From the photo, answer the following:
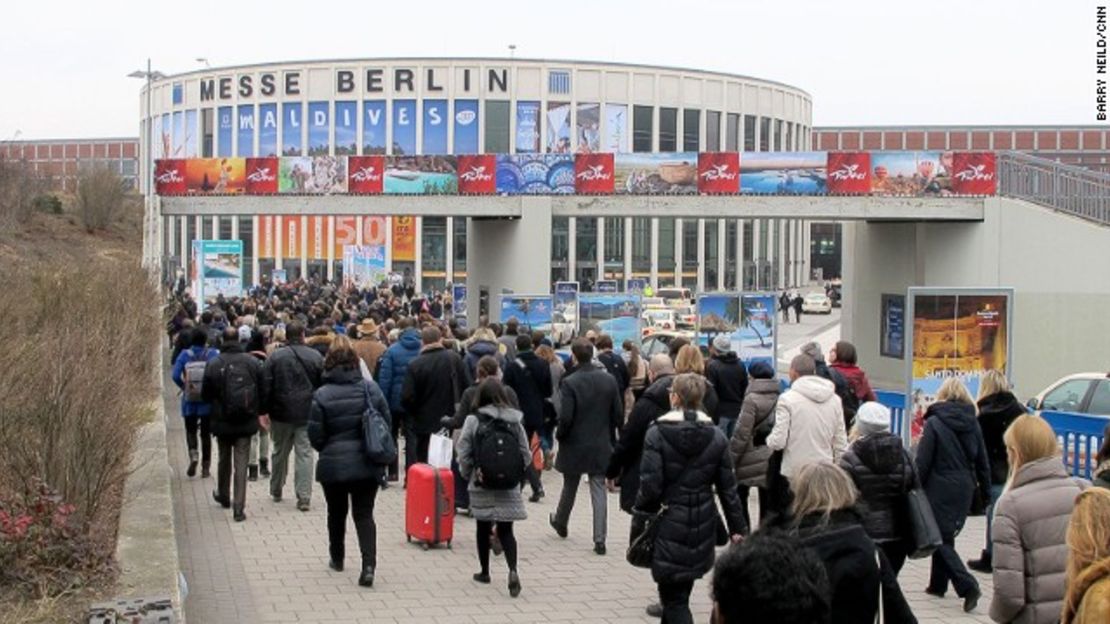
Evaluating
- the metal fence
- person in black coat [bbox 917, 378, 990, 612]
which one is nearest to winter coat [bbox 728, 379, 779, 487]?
person in black coat [bbox 917, 378, 990, 612]

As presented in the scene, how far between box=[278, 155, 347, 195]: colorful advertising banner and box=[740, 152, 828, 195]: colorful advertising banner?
33.7 feet

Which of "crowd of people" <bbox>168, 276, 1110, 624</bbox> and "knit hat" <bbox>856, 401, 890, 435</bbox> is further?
"knit hat" <bbox>856, 401, 890, 435</bbox>

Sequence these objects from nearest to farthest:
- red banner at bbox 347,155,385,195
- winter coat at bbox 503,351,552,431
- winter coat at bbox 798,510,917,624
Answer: winter coat at bbox 798,510,917,624
winter coat at bbox 503,351,552,431
red banner at bbox 347,155,385,195

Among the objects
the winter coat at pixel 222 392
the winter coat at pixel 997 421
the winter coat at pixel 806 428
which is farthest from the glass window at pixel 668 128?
the winter coat at pixel 806 428

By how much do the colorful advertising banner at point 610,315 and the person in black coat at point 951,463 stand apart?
1595cm

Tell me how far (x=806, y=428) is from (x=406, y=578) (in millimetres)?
3152

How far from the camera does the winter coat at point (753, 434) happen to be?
1106cm

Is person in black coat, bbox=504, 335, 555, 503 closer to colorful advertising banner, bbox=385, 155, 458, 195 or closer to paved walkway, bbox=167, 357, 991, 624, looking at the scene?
paved walkway, bbox=167, 357, 991, 624

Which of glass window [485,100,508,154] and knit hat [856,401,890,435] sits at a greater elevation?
glass window [485,100,508,154]

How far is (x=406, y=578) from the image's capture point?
34.8 feet

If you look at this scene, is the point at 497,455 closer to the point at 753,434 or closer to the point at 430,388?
the point at 753,434

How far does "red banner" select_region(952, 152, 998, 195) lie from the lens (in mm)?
33219

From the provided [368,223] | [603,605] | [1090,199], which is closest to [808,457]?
[603,605]

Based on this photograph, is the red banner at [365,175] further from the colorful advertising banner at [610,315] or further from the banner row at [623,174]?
the colorful advertising banner at [610,315]
